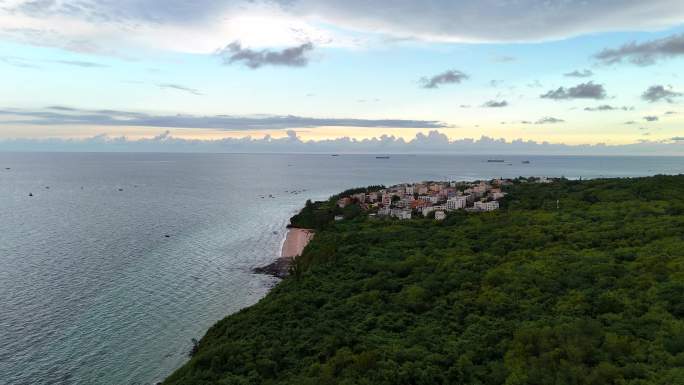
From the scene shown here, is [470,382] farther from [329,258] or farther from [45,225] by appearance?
[45,225]

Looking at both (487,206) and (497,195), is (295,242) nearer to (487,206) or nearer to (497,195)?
(487,206)

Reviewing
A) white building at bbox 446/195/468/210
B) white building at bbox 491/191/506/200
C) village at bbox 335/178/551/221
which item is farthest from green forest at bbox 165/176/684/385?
white building at bbox 491/191/506/200

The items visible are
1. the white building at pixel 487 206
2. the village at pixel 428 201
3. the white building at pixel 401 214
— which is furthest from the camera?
the village at pixel 428 201

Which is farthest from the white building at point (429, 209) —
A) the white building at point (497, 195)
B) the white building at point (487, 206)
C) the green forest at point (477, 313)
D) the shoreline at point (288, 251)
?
the green forest at point (477, 313)

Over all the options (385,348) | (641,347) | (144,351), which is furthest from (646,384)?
(144,351)

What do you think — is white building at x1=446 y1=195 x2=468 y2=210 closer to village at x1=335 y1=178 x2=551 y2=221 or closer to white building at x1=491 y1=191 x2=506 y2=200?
village at x1=335 y1=178 x2=551 y2=221

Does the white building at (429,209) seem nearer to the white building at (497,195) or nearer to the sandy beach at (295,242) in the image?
the white building at (497,195)
